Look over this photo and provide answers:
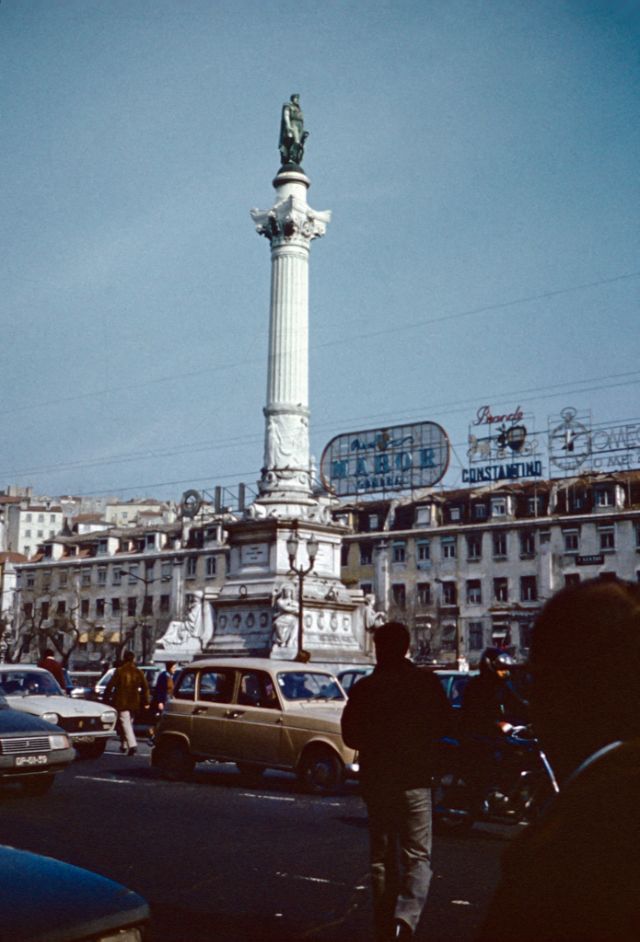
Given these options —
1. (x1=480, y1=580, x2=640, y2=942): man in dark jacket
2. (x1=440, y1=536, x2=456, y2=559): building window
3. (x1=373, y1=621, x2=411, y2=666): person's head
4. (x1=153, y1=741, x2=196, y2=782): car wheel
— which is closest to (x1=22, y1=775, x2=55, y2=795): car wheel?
(x1=153, y1=741, x2=196, y2=782): car wheel

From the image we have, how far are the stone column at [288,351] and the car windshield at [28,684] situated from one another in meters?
18.9

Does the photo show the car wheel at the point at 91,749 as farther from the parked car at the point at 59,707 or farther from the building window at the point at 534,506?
the building window at the point at 534,506

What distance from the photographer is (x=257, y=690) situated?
15422mm

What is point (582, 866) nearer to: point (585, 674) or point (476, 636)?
point (585, 674)

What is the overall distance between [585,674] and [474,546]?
2658 inches

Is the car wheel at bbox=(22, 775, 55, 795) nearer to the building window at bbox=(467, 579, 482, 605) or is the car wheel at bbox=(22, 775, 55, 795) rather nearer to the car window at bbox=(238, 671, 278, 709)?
the car window at bbox=(238, 671, 278, 709)

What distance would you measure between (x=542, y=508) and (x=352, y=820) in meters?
57.6

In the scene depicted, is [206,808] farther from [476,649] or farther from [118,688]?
[476,649]

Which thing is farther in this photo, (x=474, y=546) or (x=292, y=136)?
(x=474, y=546)

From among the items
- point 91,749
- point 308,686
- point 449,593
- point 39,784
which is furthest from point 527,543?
point 39,784

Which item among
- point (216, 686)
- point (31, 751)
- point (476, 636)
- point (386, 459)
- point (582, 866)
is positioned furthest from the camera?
point (386, 459)

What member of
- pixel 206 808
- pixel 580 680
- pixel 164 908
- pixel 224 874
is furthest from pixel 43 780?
pixel 580 680

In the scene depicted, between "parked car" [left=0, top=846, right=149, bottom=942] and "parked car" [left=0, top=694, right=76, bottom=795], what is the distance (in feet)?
30.9

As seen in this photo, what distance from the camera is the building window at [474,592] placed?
222ft
